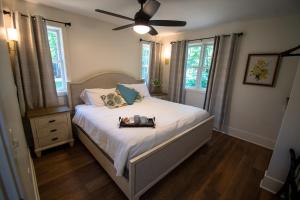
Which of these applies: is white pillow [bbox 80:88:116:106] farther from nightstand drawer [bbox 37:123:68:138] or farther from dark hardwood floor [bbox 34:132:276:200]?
dark hardwood floor [bbox 34:132:276:200]

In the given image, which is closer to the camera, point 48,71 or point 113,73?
point 48,71

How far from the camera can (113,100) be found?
2.68m

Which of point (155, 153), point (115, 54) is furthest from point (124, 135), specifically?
point (115, 54)

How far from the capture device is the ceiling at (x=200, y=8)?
83.3 inches

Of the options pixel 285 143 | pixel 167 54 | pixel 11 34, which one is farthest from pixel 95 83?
pixel 285 143

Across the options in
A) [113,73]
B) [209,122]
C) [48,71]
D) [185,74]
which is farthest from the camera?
[185,74]

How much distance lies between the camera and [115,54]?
3465 millimetres

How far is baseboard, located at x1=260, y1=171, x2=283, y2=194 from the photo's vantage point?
1773mm

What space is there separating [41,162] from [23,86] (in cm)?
124

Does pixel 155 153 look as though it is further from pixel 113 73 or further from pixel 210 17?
pixel 210 17

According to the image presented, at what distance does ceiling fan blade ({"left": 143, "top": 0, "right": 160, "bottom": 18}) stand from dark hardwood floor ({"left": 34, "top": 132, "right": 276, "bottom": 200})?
2238 millimetres

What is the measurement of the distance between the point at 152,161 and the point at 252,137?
2615 mm

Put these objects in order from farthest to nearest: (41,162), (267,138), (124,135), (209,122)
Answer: (267,138) → (209,122) → (41,162) → (124,135)

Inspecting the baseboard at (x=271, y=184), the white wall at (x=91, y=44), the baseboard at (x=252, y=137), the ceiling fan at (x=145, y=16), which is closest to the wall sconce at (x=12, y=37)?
the white wall at (x=91, y=44)
